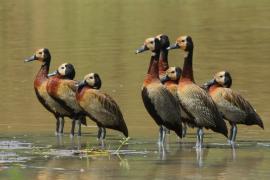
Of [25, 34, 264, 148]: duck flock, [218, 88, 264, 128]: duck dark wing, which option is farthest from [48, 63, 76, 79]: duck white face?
[218, 88, 264, 128]: duck dark wing

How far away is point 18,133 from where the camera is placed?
58.1ft

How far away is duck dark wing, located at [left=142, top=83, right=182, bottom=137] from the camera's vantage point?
53.7 ft

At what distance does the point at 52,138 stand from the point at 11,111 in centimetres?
332

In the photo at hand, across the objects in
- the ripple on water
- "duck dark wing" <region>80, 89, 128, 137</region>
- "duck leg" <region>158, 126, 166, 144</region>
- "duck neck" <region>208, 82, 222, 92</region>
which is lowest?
the ripple on water

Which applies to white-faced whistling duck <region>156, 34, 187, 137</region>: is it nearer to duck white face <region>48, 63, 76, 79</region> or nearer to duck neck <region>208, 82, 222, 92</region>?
duck neck <region>208, 82, 222, 92</region>

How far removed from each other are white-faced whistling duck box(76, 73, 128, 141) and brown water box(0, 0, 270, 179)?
284mm

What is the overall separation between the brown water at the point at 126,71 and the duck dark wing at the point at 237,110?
31 centimetres

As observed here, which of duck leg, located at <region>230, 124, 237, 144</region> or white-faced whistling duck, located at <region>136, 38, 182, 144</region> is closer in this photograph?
white-faced whistling duck, located at <region>136, 38, 182, 144</region>

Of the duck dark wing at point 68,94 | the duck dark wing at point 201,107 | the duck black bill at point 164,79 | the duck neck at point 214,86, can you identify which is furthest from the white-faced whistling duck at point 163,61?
the duck dark wing at point 201,107

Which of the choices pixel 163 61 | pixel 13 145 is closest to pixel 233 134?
pixel 163 61

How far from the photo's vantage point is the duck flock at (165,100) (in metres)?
16.4

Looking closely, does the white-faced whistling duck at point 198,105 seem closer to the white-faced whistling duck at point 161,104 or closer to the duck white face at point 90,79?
the white-faced whistling duck at point 161,104

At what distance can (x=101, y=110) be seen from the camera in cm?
1698

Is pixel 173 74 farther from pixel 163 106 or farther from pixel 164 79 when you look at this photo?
pixel 163 106
